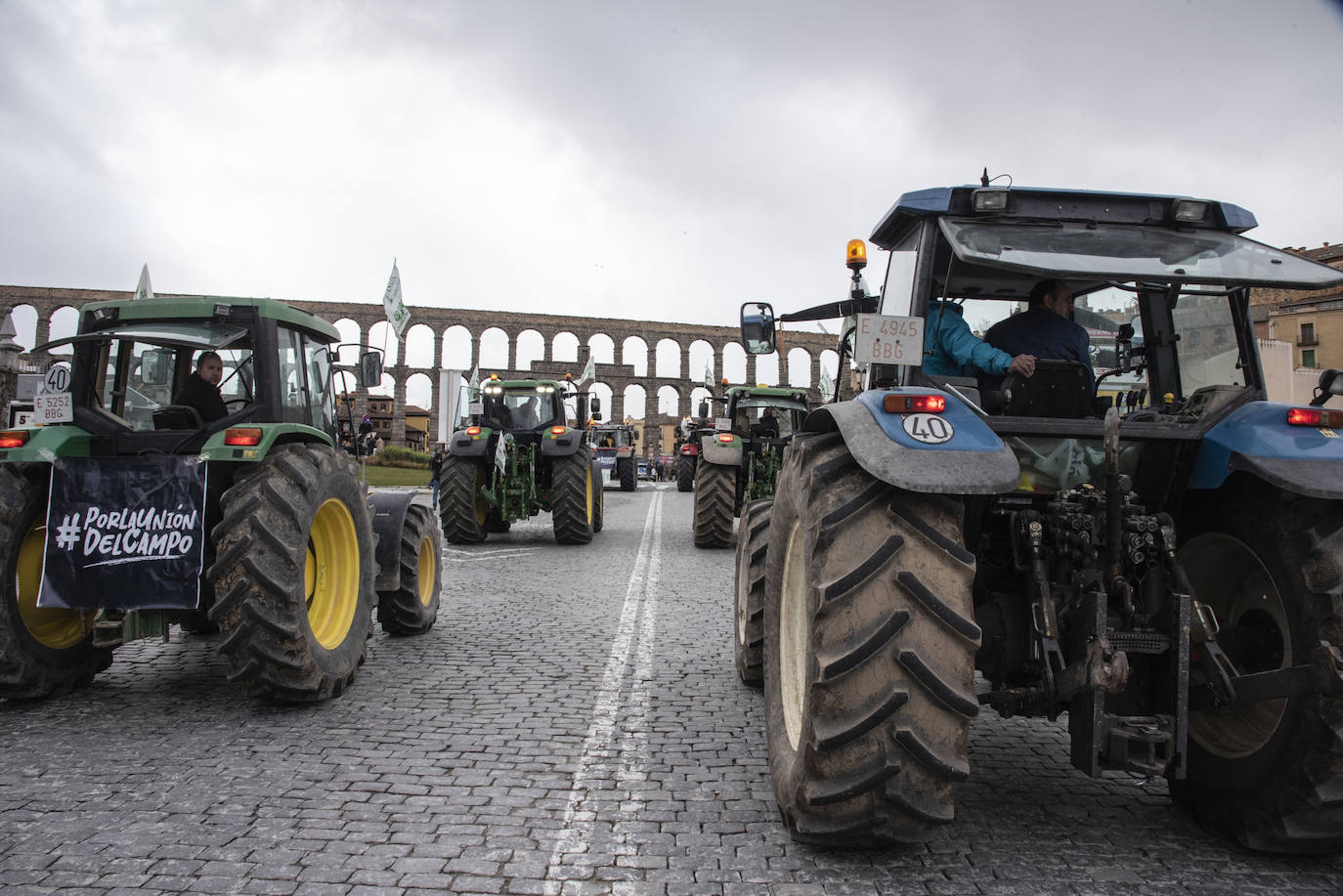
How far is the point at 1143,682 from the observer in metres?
2.60

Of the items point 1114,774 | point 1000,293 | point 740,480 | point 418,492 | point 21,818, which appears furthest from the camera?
point 740,480

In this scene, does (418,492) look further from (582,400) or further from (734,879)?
(582,400)

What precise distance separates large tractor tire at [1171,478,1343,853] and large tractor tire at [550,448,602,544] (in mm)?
9095

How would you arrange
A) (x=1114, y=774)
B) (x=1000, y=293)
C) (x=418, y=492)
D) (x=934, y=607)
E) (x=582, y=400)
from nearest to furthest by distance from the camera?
(x=934, y=607)
(x=1114, y=774)
(x=1000, y=293)
(x=418, y=492)
(x=582, y=400)

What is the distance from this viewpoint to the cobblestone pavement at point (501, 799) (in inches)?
95.6

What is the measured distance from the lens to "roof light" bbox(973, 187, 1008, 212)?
9.89ft

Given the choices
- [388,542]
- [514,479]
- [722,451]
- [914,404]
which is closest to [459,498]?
[514,479]

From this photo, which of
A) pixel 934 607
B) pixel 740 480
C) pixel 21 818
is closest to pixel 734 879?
pixel 934 607

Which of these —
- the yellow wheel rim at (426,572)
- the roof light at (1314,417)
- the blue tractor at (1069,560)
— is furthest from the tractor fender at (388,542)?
the roof light at (1314,417)

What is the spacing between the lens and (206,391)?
4.57 meters

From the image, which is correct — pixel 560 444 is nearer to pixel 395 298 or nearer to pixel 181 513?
pixel 395 298

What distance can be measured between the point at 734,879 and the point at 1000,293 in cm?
277

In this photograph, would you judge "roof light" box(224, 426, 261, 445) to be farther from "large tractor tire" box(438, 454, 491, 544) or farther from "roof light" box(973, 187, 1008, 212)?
"large tractor tire" box(438, 454, 491, 544)

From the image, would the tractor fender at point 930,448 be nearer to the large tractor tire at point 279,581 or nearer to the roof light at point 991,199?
the roof light at point 991,199
